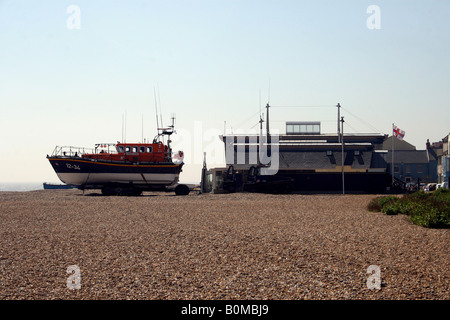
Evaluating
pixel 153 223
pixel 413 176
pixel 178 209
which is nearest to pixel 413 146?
pixel 413 176

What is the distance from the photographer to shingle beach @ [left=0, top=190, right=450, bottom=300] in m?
10.5

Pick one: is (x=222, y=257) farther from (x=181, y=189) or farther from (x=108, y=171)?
(x=181, y=189)

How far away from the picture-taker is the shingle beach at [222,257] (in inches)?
412

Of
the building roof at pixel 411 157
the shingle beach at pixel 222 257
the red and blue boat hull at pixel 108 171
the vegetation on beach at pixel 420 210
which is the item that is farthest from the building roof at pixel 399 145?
the shingle beach at pixel 222 257

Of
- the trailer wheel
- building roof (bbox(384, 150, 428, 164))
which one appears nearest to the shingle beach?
the trailer wheel

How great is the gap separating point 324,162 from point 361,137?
19272mm

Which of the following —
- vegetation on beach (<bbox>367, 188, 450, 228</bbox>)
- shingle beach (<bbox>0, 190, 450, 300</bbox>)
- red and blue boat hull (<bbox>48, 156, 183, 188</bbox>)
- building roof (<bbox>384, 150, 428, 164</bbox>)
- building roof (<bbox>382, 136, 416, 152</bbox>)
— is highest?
building roof (<bbox>382, 136, 416, 152</bbox>)

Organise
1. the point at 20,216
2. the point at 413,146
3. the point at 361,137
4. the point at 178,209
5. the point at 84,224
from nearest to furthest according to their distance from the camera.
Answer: the point at 84,224
the point at 20,216
the point at 178,209
the point at 361,137
the point at 413,146

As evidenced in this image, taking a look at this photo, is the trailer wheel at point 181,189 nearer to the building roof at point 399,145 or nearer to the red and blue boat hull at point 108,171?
the red and blue boat hull at point 108,171

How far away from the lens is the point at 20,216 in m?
24.9

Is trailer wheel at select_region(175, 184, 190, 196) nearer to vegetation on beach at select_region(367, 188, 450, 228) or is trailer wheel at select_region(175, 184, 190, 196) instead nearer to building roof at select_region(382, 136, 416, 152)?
vegetation on beach at select_region(367, 188, 450, 228)

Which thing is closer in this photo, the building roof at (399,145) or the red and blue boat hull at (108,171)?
the red and blue boat hull at (108,171)

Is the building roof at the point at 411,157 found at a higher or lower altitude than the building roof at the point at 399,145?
lower
